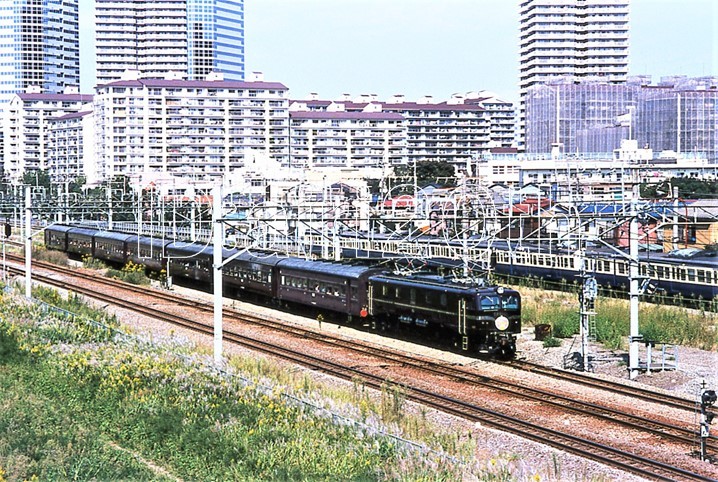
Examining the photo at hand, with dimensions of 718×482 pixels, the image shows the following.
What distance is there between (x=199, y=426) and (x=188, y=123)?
101 meters

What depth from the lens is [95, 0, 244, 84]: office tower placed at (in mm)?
162125

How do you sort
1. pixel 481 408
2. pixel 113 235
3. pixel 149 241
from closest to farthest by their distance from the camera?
pixel 481 408 → pixel 149 241 → pixel 113 235

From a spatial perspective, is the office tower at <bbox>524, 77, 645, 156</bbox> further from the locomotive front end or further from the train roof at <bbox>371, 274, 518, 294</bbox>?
the locomotive front end

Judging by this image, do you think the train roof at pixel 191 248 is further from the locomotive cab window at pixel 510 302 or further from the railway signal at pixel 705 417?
the railway signal at pixel 705 417

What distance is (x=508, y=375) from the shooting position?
22891 millimetres

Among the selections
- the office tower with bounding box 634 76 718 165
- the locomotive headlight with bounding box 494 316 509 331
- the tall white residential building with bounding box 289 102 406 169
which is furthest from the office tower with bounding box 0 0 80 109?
the locomotive headlight with bounding box 494 316 509 331

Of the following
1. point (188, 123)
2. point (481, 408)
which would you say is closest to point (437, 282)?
point (481, 408)

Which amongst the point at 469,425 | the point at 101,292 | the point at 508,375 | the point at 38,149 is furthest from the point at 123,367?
the point at 38,149

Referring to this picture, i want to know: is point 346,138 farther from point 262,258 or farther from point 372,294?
point 372,294

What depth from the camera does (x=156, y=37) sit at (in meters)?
164

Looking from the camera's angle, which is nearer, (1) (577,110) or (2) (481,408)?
(2) (481,408)

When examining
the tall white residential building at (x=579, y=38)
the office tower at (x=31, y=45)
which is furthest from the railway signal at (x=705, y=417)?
the office tower at (x=31, y=45)

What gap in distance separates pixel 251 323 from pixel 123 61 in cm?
13901

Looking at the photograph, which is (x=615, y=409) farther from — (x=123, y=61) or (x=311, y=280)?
(x=123, y=61)
